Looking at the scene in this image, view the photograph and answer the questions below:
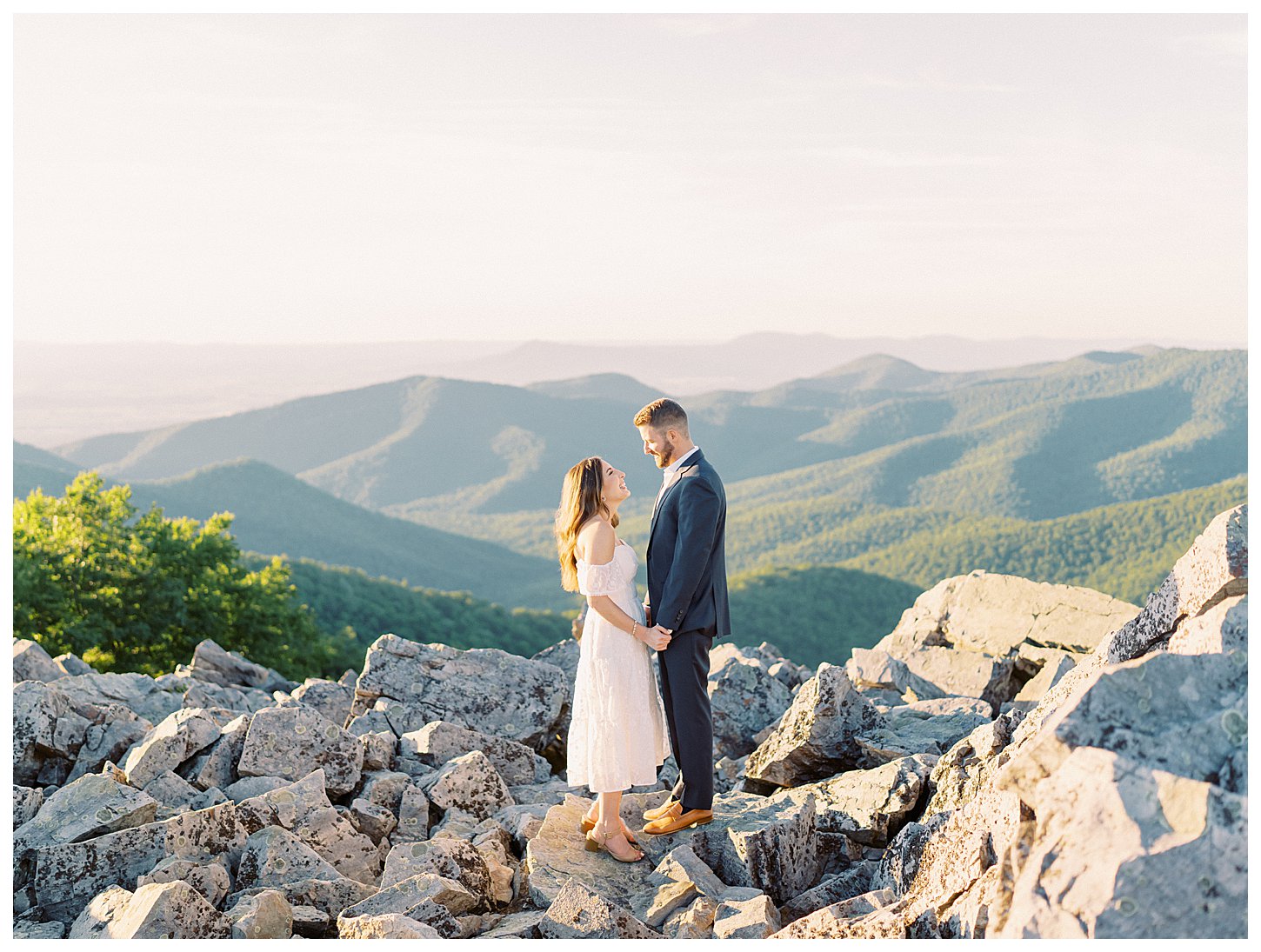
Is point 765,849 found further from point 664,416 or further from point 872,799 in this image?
point 664,416

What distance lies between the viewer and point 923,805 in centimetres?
616

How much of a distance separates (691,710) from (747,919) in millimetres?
1444

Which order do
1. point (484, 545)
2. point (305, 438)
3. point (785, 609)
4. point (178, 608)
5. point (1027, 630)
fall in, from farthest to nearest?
point (305, 438) → point (484, 545) → point (785, 609) → point (178, 608) → point (1027, 630)

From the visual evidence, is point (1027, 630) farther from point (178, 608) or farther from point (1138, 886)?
point (178, 608)

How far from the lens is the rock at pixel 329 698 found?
9.16 metres

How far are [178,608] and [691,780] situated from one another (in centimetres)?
1610

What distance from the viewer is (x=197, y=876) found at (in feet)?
18.5

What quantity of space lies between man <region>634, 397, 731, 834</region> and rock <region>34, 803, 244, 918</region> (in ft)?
9.15

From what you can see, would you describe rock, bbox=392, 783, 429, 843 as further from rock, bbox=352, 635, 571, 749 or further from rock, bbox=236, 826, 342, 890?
rock, bbox=352, 635, 571, 749

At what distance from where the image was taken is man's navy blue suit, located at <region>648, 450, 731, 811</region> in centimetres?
602

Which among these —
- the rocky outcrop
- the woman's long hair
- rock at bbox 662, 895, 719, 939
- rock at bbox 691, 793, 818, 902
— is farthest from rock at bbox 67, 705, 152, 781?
rock at bbox 662, 895, 719, 939

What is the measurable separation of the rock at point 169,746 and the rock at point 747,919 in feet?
14.1

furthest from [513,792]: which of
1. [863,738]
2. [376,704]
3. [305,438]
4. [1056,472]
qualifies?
[305,438]

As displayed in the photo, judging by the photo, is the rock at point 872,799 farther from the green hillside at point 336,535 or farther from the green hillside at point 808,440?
the green hillside at point 808,440
